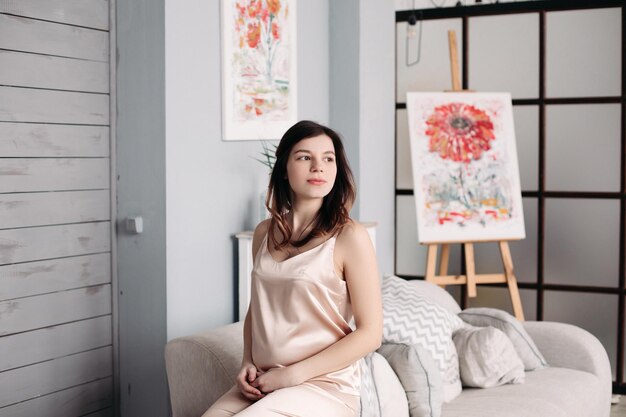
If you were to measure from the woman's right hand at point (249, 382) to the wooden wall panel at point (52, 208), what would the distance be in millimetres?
1030

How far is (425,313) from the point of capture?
10.1ft

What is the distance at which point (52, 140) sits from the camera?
2.94 m

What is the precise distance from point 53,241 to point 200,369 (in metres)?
0.79

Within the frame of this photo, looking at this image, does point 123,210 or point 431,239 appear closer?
point 123,210

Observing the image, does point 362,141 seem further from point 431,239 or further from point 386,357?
point 386,357

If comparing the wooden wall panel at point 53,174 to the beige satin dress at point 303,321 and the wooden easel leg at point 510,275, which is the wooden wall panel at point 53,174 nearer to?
the beige satin dress at point 303,321

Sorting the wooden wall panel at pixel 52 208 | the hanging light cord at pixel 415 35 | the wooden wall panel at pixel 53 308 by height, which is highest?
the hanging light cord at pixel 415 35

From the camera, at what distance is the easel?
456 centimetres

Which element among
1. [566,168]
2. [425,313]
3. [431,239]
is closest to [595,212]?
[566,168]

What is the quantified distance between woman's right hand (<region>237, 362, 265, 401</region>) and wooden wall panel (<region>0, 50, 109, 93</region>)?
126 centimetres

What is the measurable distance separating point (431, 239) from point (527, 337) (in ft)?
4.02

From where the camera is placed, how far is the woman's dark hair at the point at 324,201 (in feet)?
7.56

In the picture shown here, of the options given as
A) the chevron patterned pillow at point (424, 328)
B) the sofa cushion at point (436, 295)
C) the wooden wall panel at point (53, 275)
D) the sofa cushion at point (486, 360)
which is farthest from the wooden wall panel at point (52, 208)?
the sofa cushion at point (486, 360)

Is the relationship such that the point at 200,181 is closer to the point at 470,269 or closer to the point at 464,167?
the point at 464,167
